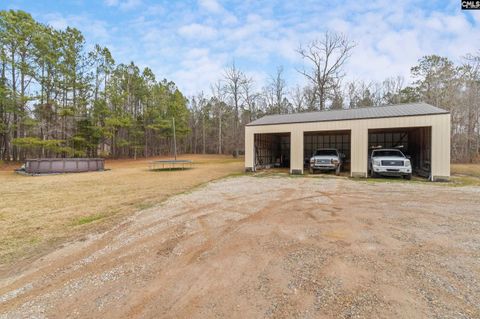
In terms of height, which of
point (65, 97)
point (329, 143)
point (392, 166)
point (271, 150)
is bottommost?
point (392, 166)

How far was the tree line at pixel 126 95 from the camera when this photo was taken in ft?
75.5

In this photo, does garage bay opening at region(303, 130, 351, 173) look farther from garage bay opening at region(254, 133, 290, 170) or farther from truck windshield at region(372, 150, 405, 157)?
truck windshield at region(372, 150, 405, 157)

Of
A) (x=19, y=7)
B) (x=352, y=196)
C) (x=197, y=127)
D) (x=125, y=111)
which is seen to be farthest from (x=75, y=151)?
(x=352, y=196)

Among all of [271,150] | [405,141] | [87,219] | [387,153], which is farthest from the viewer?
[271,150]

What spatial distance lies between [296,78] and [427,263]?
112 feet

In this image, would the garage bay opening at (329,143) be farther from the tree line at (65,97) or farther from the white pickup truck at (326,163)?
the tree line at (65,97)

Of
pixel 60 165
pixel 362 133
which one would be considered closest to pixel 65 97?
pixel 60 165

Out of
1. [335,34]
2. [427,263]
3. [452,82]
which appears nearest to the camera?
[427,263]

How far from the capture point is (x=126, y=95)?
33.4 m

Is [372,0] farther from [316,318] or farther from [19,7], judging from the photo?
[19,7]

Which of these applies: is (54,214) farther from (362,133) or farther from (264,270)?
(362,133)

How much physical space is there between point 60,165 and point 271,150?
17075 millimetres

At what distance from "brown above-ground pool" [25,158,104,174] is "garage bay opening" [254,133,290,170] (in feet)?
46.2

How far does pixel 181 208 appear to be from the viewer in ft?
21.0
